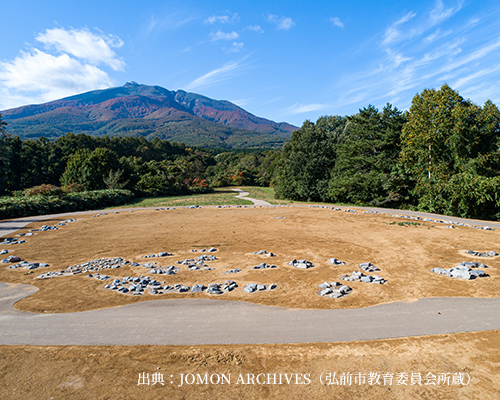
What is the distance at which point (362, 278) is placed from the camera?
6.74 m

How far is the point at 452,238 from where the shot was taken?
1109 cm

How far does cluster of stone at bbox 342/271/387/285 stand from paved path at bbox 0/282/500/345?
1098 mm

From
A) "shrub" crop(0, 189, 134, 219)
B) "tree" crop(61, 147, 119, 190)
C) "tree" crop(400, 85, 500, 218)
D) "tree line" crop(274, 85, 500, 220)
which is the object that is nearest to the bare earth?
"tree" crop(400, 85, 500, 218)

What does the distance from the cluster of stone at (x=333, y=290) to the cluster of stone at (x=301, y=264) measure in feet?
4.31

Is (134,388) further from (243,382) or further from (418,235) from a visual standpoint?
(418,235)

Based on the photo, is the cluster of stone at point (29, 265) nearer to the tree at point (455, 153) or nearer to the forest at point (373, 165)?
the forest at point (373, 165)

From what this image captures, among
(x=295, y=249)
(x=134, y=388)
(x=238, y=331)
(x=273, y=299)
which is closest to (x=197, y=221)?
(x=295, y=249)

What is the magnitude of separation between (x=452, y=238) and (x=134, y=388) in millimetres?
12538

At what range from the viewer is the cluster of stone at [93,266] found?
24.9 feet

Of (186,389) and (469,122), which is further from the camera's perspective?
(469,122)

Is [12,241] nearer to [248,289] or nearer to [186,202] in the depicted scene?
[248,289]

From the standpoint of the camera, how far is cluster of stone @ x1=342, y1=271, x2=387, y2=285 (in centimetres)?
Result: 666

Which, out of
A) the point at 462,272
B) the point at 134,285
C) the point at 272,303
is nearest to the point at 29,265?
the point at 134,285

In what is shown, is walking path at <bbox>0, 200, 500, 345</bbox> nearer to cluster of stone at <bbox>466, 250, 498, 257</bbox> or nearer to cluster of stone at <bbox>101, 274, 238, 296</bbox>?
cluster of stone at <bbox>101, 274, 238, 296</bbox>
